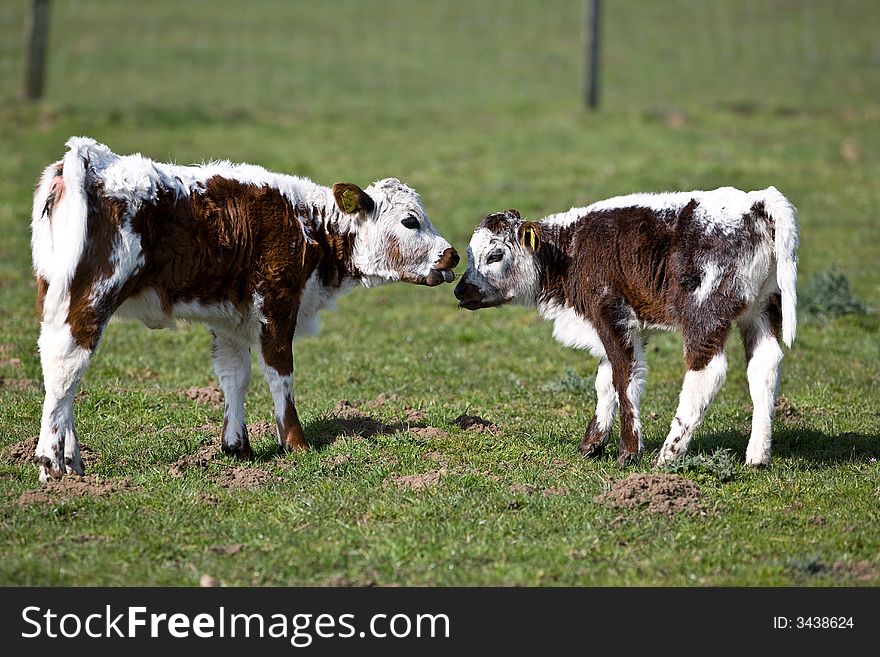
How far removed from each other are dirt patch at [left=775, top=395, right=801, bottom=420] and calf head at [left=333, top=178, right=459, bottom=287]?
11.9ft

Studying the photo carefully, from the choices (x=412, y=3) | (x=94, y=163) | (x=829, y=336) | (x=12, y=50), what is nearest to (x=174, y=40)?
(x=12, y=50)

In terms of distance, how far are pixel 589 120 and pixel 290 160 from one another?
7.63 metres

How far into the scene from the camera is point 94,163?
853 cm

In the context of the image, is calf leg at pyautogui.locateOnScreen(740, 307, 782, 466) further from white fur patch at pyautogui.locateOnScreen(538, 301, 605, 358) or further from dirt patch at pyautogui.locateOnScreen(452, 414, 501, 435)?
dirt patch at pyautogui.locateOnScreen(452, 414, 501, 435)

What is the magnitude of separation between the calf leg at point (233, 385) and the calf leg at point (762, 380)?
4.15 metres

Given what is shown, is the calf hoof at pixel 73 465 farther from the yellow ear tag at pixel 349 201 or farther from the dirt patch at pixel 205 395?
the yellow ear tag at pixel 349 201

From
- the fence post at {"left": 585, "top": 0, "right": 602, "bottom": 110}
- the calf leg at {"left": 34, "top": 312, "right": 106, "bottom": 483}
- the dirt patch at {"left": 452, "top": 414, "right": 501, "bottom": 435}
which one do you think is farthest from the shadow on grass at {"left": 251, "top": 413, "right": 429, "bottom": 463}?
the fence post at {"left": 585, "top": 0, "right": 602, "bottom": 110}

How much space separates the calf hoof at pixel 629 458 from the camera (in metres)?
9.43

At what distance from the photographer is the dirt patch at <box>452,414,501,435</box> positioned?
33.9 ft

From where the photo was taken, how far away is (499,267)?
1034cm

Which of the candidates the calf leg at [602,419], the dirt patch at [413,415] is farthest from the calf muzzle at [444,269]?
the calf leg at [602,419]

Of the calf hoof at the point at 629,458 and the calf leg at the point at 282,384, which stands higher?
the calf leg at the point at 282,384

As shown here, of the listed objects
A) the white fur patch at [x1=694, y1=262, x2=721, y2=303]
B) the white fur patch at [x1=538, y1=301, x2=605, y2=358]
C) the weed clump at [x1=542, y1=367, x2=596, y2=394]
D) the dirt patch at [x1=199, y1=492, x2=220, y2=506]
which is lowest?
the dirt patch at [x1=199, y1=492, x2=220, y2=506]
